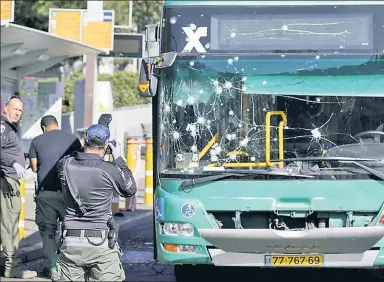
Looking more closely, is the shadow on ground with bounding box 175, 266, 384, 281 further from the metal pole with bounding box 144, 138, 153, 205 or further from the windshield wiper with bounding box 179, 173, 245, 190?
the metal pole with bounding box 144, 138, 153, 205

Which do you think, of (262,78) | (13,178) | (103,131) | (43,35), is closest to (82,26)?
(43,35)

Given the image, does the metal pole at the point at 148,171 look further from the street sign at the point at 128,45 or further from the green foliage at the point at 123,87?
the green foliage at the point at 123,87

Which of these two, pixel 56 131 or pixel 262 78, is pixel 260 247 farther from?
pixel 56 131

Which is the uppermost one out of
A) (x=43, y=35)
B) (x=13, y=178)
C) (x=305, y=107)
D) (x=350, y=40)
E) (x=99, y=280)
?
(x=43, y=35)

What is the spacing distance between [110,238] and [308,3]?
11.5 ft

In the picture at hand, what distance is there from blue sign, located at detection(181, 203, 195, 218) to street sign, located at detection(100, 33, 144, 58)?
10.6 metres

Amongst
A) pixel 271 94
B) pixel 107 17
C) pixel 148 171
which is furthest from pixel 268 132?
pixel 107 17

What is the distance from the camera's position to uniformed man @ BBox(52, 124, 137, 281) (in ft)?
19.5

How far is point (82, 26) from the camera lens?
64.2 ft

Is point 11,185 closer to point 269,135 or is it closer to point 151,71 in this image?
point 151,71

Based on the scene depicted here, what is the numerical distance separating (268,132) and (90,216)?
244 centimetres

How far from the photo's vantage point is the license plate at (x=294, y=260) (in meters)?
7.66

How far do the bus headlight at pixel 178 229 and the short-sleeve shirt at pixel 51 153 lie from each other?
156 cm

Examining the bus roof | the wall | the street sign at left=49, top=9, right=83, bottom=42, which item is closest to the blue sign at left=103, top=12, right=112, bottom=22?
the street sign at left=49, top=9, right=83, bottom=42
